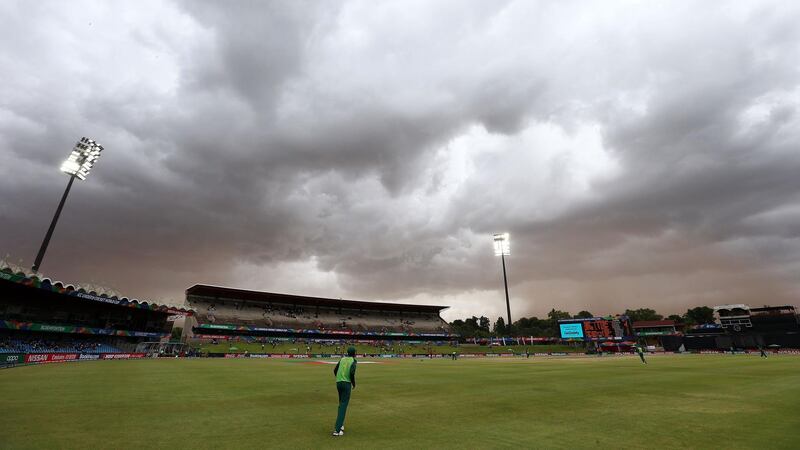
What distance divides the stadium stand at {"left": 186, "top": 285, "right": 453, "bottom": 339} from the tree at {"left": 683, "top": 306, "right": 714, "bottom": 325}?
133620 mm

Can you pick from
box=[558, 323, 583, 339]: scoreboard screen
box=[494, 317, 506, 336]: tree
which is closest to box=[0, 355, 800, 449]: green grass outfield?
box=[558, 323, 583, 339]: scoreboard screen

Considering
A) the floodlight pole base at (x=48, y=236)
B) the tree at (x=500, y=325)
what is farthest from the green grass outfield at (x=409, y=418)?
the tree at (x=500, y=325)

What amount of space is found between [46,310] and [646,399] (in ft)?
241

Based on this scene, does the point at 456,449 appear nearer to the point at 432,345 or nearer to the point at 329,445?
the point at 329,445

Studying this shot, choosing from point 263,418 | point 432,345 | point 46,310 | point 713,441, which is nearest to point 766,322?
point 432,345

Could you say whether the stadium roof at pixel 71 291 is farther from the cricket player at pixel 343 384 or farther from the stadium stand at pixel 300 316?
the cricket player at pixel 343 384

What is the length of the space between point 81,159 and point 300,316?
64.0 meters

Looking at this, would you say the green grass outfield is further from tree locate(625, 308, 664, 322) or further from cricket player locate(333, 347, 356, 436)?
tree locate(625, 308, 664, 322)

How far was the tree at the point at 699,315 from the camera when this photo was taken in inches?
6589

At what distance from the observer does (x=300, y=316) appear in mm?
98875

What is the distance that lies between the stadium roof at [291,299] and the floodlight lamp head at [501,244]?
49.1 meters

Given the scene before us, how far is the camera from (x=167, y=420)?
8.85m

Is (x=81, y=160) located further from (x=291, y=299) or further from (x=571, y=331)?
(x=571, y=331)

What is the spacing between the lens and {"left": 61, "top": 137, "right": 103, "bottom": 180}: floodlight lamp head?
44.7 meters
